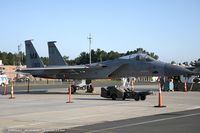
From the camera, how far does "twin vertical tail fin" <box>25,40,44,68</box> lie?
3490 cm

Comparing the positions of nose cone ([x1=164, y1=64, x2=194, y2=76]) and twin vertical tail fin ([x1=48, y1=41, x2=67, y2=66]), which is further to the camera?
twin vertical tail fin ([x1=48, y1=41, x2=67, y2=66])

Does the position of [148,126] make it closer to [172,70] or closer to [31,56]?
[172,70]

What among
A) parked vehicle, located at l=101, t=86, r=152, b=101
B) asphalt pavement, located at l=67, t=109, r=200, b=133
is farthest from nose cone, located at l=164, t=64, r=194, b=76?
asphalt pavement, located at l=67, t=109, r=200, b=133

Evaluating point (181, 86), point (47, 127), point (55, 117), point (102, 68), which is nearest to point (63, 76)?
point (102, 68)

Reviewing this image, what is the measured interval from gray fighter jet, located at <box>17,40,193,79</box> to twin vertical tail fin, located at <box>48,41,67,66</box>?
188 cm

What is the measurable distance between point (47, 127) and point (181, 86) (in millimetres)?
25577

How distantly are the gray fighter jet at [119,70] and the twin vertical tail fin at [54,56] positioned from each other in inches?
74.2

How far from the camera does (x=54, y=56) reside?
33656mm

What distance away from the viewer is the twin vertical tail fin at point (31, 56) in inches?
1374

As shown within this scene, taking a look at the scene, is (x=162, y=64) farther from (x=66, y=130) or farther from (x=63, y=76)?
(x=66, y=130)

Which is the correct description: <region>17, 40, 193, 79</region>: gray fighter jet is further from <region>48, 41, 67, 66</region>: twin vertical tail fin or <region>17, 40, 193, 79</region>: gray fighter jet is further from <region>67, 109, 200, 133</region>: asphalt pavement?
<region>67, 109, 200, 133</region>: asphalt pavement

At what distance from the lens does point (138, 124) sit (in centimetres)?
1134

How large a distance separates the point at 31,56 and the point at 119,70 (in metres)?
10.5

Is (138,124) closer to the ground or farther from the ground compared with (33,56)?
closer to the ground
